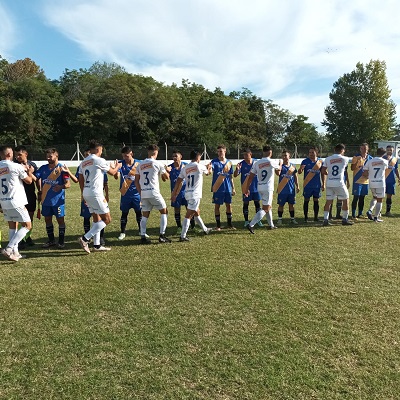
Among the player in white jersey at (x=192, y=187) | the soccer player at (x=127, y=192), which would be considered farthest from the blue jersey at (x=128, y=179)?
the player in white jersey at (x=192, y=187)

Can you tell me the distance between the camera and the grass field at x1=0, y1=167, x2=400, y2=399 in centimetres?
314

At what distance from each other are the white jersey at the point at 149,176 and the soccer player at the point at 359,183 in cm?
636

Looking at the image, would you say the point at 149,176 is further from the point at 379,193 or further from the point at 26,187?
the point at 379,193

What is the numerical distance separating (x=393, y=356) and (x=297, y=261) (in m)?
2.97

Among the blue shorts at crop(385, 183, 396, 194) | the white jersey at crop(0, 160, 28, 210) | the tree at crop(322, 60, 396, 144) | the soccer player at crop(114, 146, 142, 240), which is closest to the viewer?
the white jersey at crop(0, 160, 28, 210)

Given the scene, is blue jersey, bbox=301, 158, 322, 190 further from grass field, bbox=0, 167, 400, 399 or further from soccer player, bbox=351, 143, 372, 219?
grass field, bbox=0, 167, 400, 399

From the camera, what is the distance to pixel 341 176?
30.0 ft

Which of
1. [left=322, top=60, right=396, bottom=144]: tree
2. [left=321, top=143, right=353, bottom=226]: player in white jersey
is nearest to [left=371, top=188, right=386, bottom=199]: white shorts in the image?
[left=321, top=143, right=353, bottom=226]: player in white jersey

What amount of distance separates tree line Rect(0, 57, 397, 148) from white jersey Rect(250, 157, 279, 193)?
38506mm

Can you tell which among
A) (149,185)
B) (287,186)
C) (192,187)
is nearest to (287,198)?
(287,186)

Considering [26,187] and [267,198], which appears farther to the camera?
[267,198]

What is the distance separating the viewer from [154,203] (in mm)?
7711

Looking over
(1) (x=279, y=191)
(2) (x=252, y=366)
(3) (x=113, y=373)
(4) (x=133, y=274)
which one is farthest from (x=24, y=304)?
(1) (x=279, y=191)

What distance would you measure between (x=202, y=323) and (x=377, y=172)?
27.0 ft
